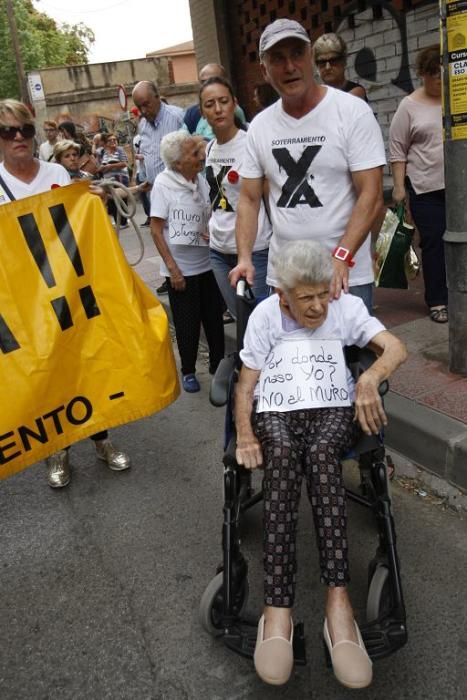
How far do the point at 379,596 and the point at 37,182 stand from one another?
2439 millimetres

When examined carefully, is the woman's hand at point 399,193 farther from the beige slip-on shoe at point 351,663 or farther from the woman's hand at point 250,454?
the beige slip-on shoe at point 351,663

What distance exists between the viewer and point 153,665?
86.4 inches

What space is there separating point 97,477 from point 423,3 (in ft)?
16.2

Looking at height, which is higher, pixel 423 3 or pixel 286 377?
pixel 423 3

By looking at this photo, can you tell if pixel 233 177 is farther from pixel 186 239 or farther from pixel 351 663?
pixel 351 663

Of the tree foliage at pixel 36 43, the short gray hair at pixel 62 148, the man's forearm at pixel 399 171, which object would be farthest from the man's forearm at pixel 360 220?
the tree foliage at pixel 36 43

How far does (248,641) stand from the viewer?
2014 mm

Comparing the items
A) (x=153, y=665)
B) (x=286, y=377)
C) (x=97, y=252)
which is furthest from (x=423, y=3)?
(x=153, y=665)

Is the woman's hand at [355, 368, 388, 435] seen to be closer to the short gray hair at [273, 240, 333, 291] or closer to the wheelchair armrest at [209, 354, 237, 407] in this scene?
the short gray hair at [273, 240, 333, 291]

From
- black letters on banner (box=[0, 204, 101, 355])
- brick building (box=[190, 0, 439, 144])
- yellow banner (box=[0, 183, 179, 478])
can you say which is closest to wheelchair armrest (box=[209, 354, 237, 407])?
yellow banner (box=[0, 183, 179, 478])

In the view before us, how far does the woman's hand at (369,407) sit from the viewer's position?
84.7 inches

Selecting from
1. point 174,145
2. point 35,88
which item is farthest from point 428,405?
point 35,88

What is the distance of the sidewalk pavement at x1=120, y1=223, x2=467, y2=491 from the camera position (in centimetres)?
300

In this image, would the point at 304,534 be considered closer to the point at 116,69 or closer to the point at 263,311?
the point at 263,311
